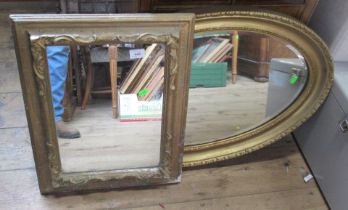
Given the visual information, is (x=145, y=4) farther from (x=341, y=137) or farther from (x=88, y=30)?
(x=341, y=137)

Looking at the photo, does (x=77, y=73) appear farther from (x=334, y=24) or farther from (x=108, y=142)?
(x=334, y=24)

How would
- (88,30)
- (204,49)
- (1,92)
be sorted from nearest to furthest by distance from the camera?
(88,30)
(204,49)
(1,92)

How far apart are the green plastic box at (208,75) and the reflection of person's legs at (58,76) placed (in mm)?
278

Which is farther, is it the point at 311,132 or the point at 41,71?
the point at 311,132

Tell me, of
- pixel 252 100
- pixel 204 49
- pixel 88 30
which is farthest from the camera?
pixel 252 100

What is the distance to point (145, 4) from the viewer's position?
0.69m

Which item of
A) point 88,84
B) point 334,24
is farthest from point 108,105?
point 334,24

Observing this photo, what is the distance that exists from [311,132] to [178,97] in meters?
0.41

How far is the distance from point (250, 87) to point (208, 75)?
0.12 metres

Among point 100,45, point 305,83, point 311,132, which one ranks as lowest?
point 311,132

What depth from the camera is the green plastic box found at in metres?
0.81

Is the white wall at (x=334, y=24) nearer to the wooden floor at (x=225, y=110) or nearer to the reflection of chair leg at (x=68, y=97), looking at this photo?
the wooden floor at (x=225, y=110)

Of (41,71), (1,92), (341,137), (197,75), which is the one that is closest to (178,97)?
(197,75)

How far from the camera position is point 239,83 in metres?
0.86
